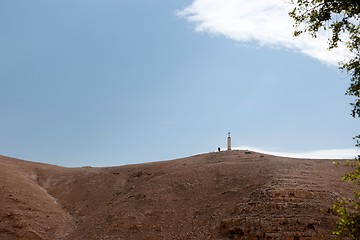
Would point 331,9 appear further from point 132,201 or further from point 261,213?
point 132,201

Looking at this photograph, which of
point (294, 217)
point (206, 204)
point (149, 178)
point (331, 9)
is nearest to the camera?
point (331, 9)

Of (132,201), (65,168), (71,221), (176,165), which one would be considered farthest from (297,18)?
(65,168)

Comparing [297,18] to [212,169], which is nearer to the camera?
[297,18]

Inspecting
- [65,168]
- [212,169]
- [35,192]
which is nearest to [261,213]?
[212,169]

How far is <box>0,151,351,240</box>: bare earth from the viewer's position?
843 inches

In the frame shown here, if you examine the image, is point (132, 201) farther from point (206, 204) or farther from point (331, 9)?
point (331, 9)

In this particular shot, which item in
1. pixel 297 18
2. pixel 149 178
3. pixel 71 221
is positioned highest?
pixel 297 18

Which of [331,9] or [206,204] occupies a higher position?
[331,9]

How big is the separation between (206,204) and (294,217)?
18.4 feet

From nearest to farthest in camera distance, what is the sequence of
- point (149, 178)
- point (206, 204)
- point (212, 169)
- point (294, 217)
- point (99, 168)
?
point (294, 217) → point (206, 204) → point (212, 169) → point (149, 178) → point (99, 168)

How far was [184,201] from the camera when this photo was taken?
25953mm

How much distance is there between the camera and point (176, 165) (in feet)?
109

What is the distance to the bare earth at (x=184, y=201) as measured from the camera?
21.4 metres

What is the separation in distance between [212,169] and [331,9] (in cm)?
2074
